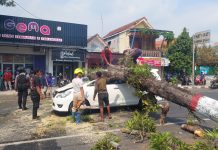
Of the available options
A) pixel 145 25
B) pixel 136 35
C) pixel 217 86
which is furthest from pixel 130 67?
pixel 145 25

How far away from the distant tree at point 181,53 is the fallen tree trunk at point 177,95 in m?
23.8

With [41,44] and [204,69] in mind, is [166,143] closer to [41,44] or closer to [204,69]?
[41,44]

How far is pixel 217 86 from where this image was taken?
28.0 meters

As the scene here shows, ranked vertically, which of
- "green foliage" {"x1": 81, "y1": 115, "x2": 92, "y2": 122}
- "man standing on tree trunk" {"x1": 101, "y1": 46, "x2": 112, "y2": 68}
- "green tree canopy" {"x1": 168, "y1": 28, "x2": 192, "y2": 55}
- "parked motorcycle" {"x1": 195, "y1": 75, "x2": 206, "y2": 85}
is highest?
"green tree canopy" {"x1": 168, "y1": 28, "x2": 192, "y2": 55}

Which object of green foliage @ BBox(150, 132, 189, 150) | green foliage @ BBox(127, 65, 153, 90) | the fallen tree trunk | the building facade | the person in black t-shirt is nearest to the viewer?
green foliage @ BBox(150, 132, 189, 150)

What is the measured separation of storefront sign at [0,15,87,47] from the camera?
2384 cm

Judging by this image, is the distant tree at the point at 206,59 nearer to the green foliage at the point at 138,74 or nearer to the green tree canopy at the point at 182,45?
the green tree canopy at the point at 182,45

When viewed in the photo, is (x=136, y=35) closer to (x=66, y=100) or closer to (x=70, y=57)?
(x=70, y=57)

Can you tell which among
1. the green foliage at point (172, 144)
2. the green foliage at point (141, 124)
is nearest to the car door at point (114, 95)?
the green foliage at point (141, 124)

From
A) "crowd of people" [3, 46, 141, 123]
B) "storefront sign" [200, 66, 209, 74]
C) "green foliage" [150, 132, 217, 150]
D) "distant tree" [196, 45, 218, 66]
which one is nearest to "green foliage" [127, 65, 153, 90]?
"crowd of people" [3, 46, 141, 123]

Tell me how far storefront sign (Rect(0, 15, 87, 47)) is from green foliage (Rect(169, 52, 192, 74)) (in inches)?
461

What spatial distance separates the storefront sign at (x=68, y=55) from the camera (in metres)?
26.3

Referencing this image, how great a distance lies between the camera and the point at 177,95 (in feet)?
28.0

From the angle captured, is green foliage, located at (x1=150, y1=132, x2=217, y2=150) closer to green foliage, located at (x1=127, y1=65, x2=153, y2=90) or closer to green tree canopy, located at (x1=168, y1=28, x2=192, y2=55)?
green foliage, located at (x1=127, y1=65, x2=153, y2=90)
